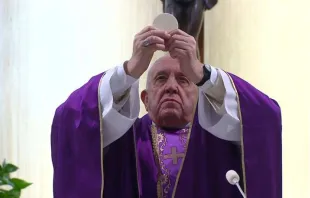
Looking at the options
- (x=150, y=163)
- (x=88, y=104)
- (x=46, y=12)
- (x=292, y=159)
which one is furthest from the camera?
(x=46, y=12)

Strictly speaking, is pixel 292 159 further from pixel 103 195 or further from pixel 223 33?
pixel 103 195

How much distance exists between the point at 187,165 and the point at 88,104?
32 cm

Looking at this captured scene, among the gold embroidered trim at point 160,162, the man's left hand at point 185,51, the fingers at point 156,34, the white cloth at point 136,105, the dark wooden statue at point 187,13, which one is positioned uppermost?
the dark wooden statue at point 187,13

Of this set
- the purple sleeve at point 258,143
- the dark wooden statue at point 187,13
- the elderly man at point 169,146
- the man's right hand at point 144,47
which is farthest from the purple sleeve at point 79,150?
the dark wooden statue at point 187,13

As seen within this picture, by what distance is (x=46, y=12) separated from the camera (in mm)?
2668

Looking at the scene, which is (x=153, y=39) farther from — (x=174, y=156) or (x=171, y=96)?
(x=174, y=156)

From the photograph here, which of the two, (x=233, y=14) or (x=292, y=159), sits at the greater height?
(x=233, y=14)

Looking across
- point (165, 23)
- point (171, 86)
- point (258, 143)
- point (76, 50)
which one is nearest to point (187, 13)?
point (171, 86)

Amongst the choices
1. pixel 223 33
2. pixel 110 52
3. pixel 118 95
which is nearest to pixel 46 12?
pixel 110 52

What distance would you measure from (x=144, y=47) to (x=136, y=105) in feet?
0.62

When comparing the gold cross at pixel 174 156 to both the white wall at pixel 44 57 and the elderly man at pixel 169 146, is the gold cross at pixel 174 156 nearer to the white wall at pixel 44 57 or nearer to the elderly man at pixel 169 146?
the elderly man at pixel 169 146

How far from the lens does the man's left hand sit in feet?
4.83

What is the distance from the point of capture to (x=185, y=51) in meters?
1.48

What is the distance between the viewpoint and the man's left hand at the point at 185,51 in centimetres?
147
